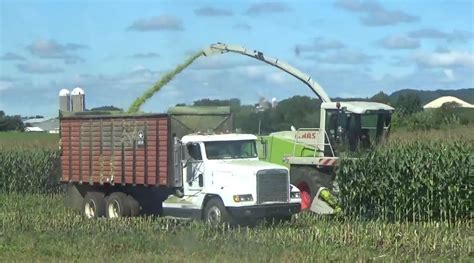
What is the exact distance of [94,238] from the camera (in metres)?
15.2

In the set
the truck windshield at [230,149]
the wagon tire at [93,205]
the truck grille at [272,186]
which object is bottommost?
the wagon tire at [93,205]

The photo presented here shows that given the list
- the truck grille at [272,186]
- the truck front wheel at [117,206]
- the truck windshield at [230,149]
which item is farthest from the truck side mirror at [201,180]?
the truck front wheel at [117,206]

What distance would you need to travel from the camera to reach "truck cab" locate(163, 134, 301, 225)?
18.6 meters

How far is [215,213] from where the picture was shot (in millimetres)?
18953

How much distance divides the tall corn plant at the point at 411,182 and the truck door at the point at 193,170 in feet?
13.3

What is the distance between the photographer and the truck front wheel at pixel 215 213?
18.5m

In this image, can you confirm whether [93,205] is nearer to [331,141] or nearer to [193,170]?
[193,170]

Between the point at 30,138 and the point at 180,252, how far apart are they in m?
27.7

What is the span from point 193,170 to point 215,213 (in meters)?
1.52

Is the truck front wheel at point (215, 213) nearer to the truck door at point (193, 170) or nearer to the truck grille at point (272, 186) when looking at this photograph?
the truck door at point (193, 170)

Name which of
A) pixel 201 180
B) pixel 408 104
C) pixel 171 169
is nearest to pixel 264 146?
pixel 171 169

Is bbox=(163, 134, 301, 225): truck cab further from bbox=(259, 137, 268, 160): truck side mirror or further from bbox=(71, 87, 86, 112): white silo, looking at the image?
bbox=(71, 87, 86, 112): white silo

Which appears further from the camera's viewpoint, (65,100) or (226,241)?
(65,100)

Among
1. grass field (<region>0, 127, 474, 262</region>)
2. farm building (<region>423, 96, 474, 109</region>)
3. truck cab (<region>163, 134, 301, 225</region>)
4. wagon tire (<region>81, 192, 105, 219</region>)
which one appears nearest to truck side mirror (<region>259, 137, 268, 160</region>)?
truck cab (<region>163, 134, 301, 225</region>)
